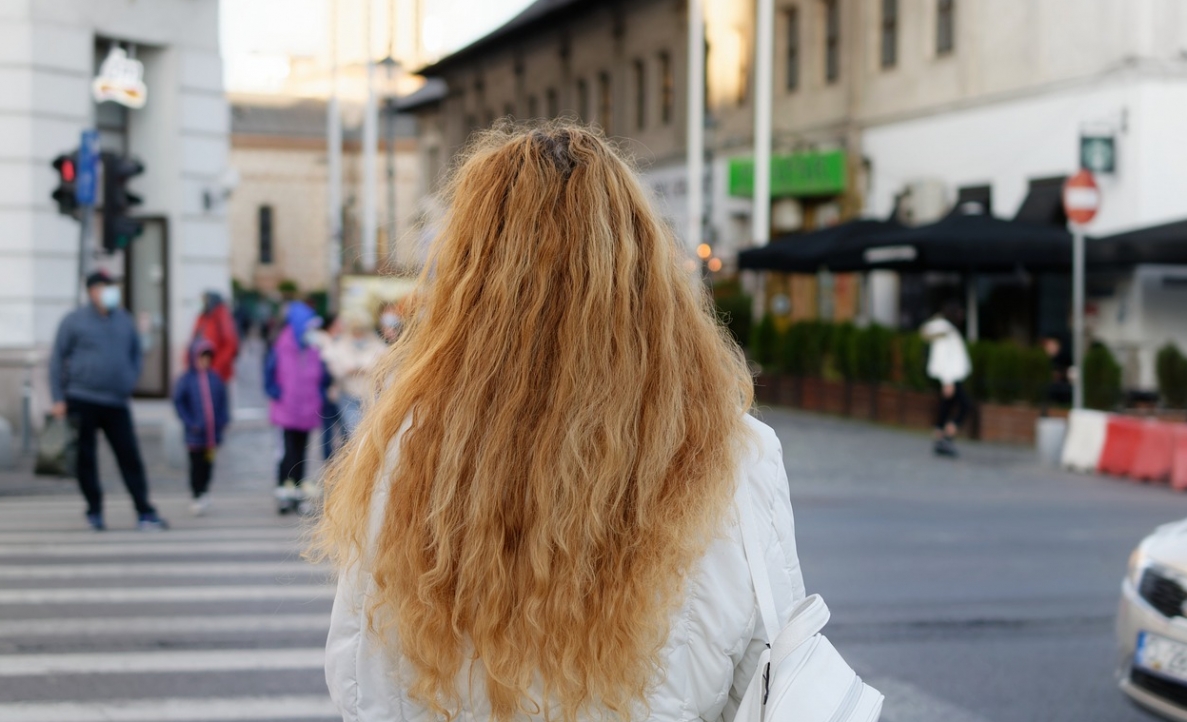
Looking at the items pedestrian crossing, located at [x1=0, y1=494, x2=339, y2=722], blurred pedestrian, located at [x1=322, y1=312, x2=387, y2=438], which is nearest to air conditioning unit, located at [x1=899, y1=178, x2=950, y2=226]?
blurred pedestrian, located at [x1=322, y1=312, x2=387, y2=438]

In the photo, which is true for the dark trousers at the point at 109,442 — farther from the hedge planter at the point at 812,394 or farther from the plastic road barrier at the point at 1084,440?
the hedge planter at the point at 812,394

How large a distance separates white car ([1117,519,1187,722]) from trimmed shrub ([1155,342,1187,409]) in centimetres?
1389

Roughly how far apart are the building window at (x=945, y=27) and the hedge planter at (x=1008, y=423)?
9.74m

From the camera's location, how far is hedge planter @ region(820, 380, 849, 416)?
2416 cm

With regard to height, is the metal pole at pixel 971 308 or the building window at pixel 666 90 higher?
the building window at pixel 666 90

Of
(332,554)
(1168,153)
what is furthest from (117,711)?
(1168,153)

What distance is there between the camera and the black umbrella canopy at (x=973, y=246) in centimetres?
2019

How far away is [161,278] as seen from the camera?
22.0 m

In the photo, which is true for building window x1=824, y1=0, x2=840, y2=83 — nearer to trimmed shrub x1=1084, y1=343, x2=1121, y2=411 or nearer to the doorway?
trimmed shrub x1=1084, y1=343, x2=1121, y2=411

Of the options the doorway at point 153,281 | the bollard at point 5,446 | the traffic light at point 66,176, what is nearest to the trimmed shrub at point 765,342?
the doorway at point 153,281

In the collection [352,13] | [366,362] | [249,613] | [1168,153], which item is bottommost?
[249,613]

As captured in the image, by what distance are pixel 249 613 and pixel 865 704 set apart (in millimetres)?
6477

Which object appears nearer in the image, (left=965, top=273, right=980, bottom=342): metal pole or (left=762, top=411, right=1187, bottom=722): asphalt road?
(left=762, top=411, right=1187, bottom=722): asphalt road

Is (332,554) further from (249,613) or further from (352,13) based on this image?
(352,13)
